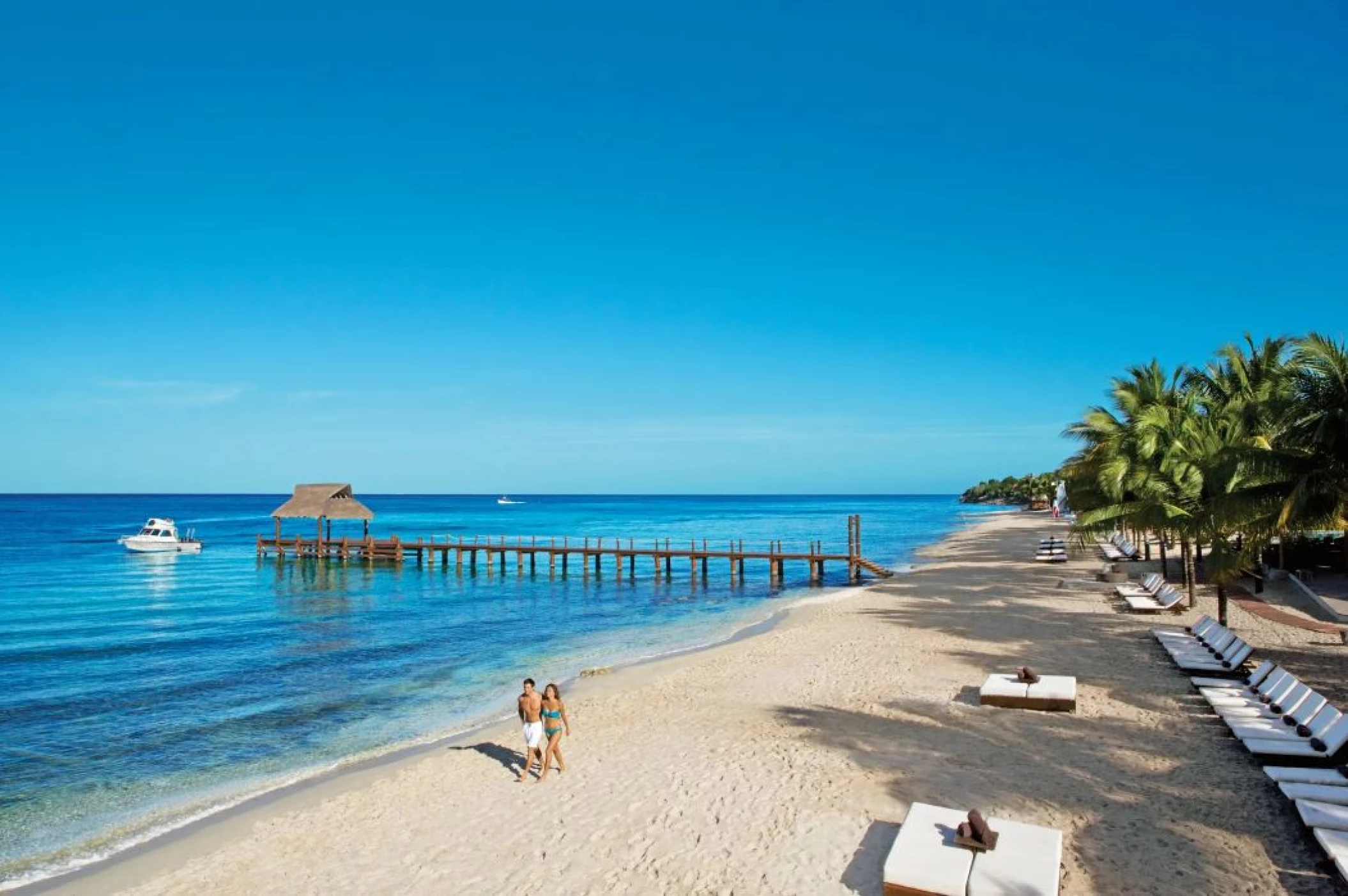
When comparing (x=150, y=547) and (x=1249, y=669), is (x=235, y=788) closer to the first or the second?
(x=1249, y=669)

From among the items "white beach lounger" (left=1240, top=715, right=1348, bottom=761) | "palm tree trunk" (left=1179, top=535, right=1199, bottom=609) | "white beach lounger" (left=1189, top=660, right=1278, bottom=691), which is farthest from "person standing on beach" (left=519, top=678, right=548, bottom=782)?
"palm tree trunk" (left=1179, top=535, right=1199, bottom=609)

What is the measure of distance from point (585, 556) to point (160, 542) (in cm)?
3623

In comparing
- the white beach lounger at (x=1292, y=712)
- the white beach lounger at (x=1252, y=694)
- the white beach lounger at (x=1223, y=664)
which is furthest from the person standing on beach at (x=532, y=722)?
the white beach lounger at (x=1223, y=664)

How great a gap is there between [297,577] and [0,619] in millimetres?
15642

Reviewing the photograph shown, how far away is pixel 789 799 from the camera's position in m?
9.59

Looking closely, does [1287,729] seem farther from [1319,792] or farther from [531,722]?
[531,722]

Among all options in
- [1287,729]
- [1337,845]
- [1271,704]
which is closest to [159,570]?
[1271,704]

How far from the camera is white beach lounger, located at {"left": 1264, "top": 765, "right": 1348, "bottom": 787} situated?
8.61m

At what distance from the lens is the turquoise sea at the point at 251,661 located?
1215cm

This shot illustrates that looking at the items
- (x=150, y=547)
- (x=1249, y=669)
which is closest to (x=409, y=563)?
(x=150, y=547)

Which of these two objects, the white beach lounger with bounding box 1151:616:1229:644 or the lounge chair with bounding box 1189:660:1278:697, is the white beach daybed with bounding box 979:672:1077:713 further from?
the white beach lounger with bounding box 1151:616:1229:644

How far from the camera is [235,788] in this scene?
39.2 feet

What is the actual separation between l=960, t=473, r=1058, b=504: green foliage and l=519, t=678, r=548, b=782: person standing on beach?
262 feet

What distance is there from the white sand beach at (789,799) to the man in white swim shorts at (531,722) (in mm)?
409
